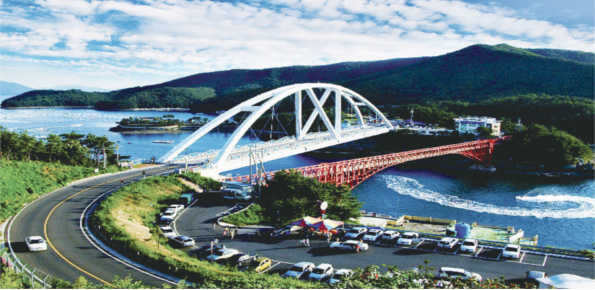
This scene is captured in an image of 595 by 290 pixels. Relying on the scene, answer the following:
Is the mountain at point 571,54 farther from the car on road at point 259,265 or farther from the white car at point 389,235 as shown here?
the car on road at point 259,265

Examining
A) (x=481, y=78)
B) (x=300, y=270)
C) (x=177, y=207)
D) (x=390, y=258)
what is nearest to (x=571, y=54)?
(x=481, y=78)

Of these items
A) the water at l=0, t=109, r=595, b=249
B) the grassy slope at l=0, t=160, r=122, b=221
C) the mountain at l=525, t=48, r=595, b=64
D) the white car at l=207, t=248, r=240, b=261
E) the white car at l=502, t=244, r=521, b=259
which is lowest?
the water at l=0, t=109, r=595, b=249

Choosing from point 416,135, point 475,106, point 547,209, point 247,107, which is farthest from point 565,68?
point 247,107

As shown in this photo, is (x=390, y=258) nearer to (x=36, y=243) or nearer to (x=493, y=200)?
(x=36, y=243)

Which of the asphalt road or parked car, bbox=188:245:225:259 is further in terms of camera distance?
parked car, bbox=188:245:225:259

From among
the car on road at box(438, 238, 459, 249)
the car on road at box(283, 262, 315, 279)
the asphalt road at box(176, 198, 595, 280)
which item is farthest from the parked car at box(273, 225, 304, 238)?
the car on road at box(438, 238, 459, 249)

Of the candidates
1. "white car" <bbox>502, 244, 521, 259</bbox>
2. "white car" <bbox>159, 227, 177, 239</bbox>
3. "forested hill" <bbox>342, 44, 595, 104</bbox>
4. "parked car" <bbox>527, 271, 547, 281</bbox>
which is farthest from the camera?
"forested hill" <bbox>342, 44, 595, 104</bbox>

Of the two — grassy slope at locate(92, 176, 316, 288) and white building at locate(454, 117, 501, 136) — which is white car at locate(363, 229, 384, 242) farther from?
white building at locate(454, 117, 501, 136)
